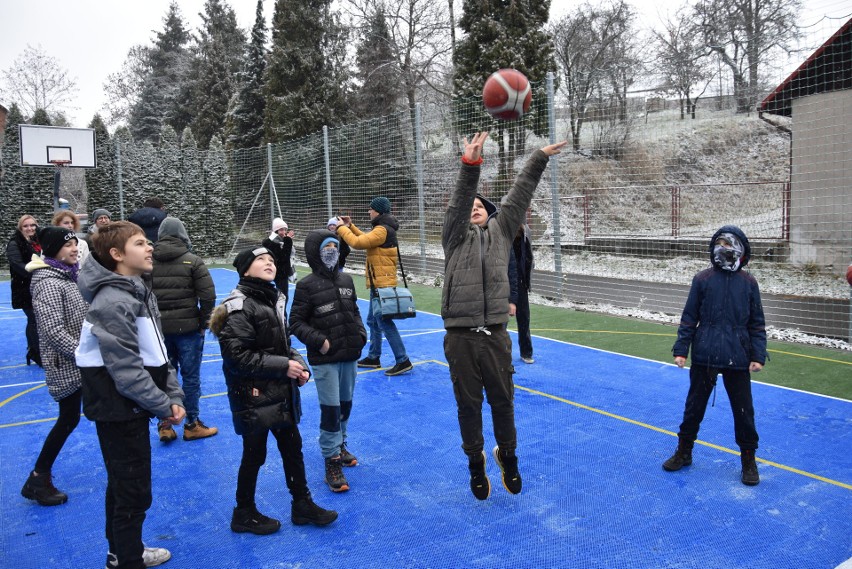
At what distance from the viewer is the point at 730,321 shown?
4055mm

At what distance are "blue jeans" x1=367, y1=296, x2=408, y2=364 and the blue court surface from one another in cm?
78

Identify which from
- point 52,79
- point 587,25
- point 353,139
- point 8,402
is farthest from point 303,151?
point 52,79

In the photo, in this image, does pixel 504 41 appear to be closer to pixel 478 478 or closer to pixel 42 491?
pixel 478 478

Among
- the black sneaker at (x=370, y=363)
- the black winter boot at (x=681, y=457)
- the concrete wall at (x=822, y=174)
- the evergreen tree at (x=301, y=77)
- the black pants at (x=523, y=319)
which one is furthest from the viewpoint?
the evergreen tree at (x=301, y=77)

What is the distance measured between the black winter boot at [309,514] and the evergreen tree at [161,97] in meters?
39.8

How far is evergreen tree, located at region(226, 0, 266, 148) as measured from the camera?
1254 inches

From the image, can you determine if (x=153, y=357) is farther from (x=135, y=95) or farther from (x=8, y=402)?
(x=135, y=95)

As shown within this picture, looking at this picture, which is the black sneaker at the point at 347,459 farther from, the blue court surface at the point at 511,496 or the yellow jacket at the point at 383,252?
the yellow jacket at the point at 383,252

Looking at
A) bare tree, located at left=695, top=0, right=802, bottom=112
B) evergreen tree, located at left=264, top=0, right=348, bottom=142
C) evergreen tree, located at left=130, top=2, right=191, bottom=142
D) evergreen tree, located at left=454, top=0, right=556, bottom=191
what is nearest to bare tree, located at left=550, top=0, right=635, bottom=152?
bare tree, located at left=695, top=0, right=802, bottom=112

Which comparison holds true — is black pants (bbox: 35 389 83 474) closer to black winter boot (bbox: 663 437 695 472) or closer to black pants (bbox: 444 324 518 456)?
black pants (bbox: 444 324 518 456)

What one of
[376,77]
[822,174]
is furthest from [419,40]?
[822,174]

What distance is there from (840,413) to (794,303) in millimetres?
7183

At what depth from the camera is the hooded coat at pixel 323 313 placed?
157 inches

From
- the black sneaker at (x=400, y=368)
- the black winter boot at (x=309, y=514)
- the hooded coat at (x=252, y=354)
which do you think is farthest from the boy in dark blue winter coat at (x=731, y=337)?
the black sneaker at (x=400, y=368)
